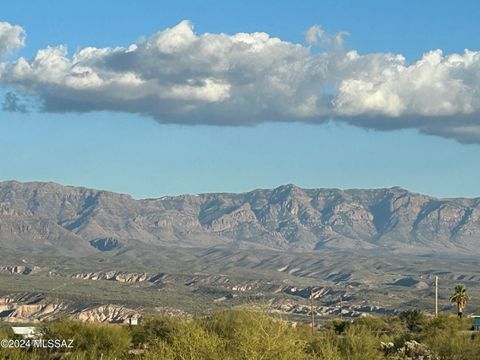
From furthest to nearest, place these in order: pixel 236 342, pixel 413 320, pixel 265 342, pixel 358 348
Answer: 1. pixel 413 320
2. pixel 358 348
3. pixel 236 342
4. pixel 265 342

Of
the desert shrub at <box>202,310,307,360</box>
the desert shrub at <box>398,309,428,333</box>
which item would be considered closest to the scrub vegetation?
the desert shrub at <box>202,310,307,360</box>

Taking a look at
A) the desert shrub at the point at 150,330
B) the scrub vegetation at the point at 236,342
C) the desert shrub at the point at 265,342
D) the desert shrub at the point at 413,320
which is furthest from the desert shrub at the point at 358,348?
the desert shrub at the point at 413,320

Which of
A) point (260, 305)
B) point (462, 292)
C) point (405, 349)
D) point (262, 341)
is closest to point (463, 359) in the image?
point (405, 349)

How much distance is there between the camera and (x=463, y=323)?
293 ft

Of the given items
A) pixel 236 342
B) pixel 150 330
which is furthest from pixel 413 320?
pixel 236 342

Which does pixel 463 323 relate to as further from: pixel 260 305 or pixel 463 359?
pixel 260 305

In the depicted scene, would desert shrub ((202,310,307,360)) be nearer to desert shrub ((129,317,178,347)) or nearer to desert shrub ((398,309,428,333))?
desert shrub ((129,317,178,347))

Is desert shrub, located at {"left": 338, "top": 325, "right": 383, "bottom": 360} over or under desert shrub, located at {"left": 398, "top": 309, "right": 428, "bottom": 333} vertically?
over

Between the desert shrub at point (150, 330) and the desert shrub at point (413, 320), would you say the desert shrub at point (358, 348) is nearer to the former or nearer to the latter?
the desert shrub at point (150, 330)

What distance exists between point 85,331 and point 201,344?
2044 centimetres

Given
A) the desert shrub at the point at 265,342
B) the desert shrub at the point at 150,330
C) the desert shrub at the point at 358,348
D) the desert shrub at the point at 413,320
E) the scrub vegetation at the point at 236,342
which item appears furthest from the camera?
the desert shrub at the point at 413,320

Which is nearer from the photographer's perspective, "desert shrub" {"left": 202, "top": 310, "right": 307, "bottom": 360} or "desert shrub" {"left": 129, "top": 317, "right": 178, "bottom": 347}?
"desert shrub" {"left": 202, "top": 310, "right": 307, "bottom": 360}

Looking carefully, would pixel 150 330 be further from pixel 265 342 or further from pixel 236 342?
pixel 265 342

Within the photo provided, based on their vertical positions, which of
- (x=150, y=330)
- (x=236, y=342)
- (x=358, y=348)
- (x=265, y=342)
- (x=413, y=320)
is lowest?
(x=413, y=320)
